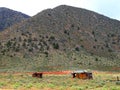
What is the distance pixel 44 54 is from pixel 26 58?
521 cm

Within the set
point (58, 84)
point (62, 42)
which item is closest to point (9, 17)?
point (62, 42)

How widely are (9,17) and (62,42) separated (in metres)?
72.9

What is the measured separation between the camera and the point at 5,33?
10919 cm

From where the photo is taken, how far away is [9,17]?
173 meters

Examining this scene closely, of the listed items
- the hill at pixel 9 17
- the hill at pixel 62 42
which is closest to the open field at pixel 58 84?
the hill at pixel 62 42

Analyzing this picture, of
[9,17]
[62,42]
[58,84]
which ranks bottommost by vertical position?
[58,84]

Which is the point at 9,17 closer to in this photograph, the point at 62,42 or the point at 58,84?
the point at 62,42

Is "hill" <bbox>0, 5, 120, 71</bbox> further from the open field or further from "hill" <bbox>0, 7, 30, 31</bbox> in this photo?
"hill" <bbox>0, 7, 30, 31</bbox>

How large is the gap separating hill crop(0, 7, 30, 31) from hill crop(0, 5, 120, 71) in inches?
1771

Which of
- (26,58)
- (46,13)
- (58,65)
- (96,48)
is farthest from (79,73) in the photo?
(46,13)

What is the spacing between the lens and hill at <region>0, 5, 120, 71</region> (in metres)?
90.9

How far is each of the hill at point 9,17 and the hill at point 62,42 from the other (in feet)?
148

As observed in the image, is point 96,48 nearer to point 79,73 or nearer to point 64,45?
point 64,45

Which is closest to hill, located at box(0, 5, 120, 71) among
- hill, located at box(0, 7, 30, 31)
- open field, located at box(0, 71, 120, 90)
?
open field, located at box(0, 71, 120, 90)
